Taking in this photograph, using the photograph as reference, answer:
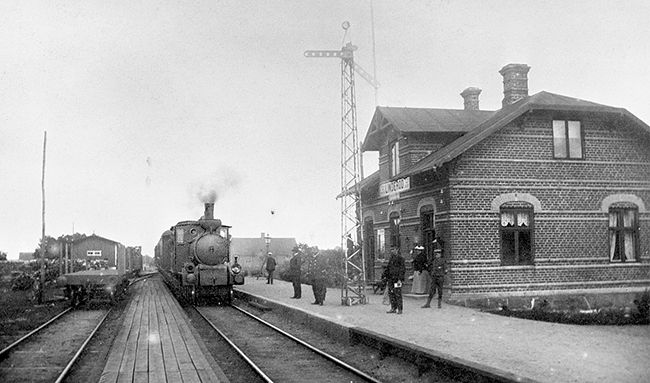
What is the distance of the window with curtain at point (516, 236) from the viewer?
54.9 ft

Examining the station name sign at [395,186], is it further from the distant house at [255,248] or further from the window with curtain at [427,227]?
the distant house at [255,248]

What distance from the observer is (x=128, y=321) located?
625 inches

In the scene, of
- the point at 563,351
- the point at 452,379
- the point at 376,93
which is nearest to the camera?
the point at 452,379

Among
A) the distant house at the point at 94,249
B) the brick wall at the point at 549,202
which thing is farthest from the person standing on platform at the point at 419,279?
the distant house at the point at 94,249

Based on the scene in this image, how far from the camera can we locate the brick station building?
16.3 m

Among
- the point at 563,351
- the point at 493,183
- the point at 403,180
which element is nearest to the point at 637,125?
the point at 493,183

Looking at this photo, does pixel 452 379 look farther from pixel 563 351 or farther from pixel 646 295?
pixel 646 295

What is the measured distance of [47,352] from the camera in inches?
439

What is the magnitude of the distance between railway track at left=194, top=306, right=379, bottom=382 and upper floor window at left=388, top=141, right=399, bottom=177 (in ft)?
24.6

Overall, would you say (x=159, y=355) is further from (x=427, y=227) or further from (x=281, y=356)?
(x=427, y=227)

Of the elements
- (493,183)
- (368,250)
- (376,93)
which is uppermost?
(376,93)

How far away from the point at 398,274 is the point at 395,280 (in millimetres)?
203

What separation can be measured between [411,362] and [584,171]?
10.9 meters

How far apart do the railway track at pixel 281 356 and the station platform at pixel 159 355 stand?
692 mm
